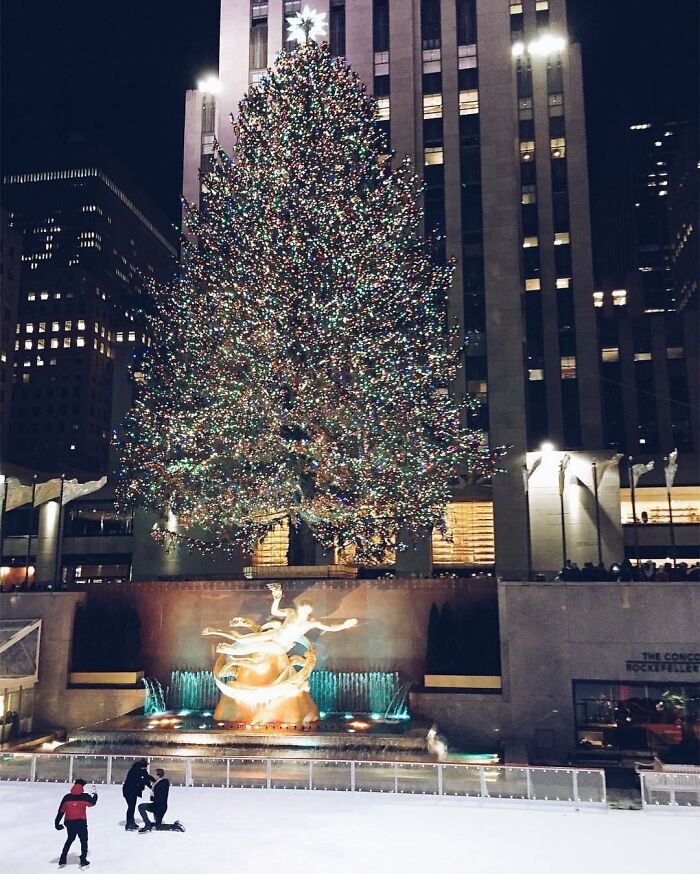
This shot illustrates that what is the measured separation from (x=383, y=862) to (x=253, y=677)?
984cm

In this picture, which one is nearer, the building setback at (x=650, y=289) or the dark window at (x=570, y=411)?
the dark window at (x=570, y=411)

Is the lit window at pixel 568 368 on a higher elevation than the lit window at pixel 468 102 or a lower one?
lower

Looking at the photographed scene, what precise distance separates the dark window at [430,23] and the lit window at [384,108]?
4321mm

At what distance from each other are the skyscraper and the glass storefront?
1619 centimetres

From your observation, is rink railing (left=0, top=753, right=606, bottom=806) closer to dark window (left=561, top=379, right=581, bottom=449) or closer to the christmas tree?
the christmas tree

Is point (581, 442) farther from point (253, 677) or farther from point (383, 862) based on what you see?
point (383, 862)

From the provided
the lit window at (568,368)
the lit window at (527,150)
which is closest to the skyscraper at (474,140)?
the lit window at (568,368)

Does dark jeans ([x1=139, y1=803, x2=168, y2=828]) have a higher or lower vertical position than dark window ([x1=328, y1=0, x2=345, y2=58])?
lower

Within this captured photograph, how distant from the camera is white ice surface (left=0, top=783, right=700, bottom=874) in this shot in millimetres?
11430

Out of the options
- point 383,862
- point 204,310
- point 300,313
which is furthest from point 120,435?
point 383,862

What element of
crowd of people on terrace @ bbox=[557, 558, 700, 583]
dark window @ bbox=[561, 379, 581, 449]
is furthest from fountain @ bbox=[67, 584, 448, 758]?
dark window @ bbox=[561, 379, 581, 449]

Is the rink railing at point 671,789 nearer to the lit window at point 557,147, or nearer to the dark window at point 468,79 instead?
the dark window at point 468,79

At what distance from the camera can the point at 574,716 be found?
70.5 feet

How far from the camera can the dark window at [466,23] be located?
4403cm
